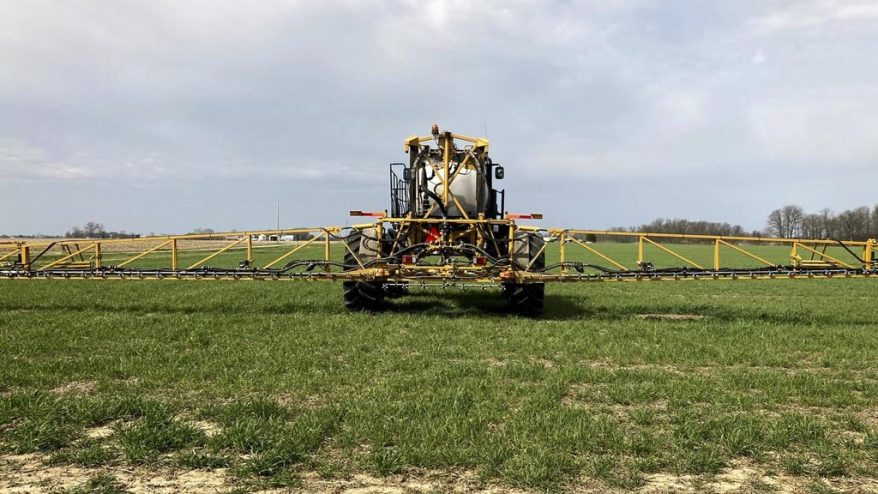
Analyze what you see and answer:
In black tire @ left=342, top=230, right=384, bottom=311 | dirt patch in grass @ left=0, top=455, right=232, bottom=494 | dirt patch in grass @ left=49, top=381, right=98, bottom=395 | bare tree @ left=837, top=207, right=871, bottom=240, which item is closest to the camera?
dirt patch in grass @ left=0, top=455, right=232, bottom=494

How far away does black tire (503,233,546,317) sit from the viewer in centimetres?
989

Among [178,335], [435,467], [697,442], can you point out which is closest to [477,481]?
[435,467]

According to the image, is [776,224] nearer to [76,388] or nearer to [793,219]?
Answer: [793,219]

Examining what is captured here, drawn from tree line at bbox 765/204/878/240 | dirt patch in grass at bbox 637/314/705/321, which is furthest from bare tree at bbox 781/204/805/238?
dirt patch in grass at bbox 637/314/705/321

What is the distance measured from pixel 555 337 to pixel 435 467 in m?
4.61

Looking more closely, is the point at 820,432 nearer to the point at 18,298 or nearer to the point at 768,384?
the point at 768,384

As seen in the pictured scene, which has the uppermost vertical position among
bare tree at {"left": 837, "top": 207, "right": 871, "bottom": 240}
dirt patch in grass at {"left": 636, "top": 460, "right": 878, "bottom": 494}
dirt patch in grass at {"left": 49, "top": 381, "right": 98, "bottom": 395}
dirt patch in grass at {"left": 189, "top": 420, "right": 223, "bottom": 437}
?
bare tree at {"left": 837, "top": 207, "right": 871, "bottom": 240}

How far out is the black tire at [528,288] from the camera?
989cm

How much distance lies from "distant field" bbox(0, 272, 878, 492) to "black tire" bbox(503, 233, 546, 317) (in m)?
0.38

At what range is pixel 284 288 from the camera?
15117mm

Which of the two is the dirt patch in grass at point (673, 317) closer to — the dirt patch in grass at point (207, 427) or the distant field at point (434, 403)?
the distant field at point (434, 403)

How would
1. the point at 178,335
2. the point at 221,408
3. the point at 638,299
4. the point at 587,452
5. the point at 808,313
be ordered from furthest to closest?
1. the point at 638,299
2. the point at 808,313
3. the point at 178,335
4. the point at 221,408
5. the point at 587,452

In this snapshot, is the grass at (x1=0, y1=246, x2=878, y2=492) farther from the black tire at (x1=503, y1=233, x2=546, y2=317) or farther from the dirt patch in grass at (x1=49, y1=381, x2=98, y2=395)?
the black tire at (x1=503, y1=233, x2=546, y2=317)

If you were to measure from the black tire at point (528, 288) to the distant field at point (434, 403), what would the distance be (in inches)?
14.8
